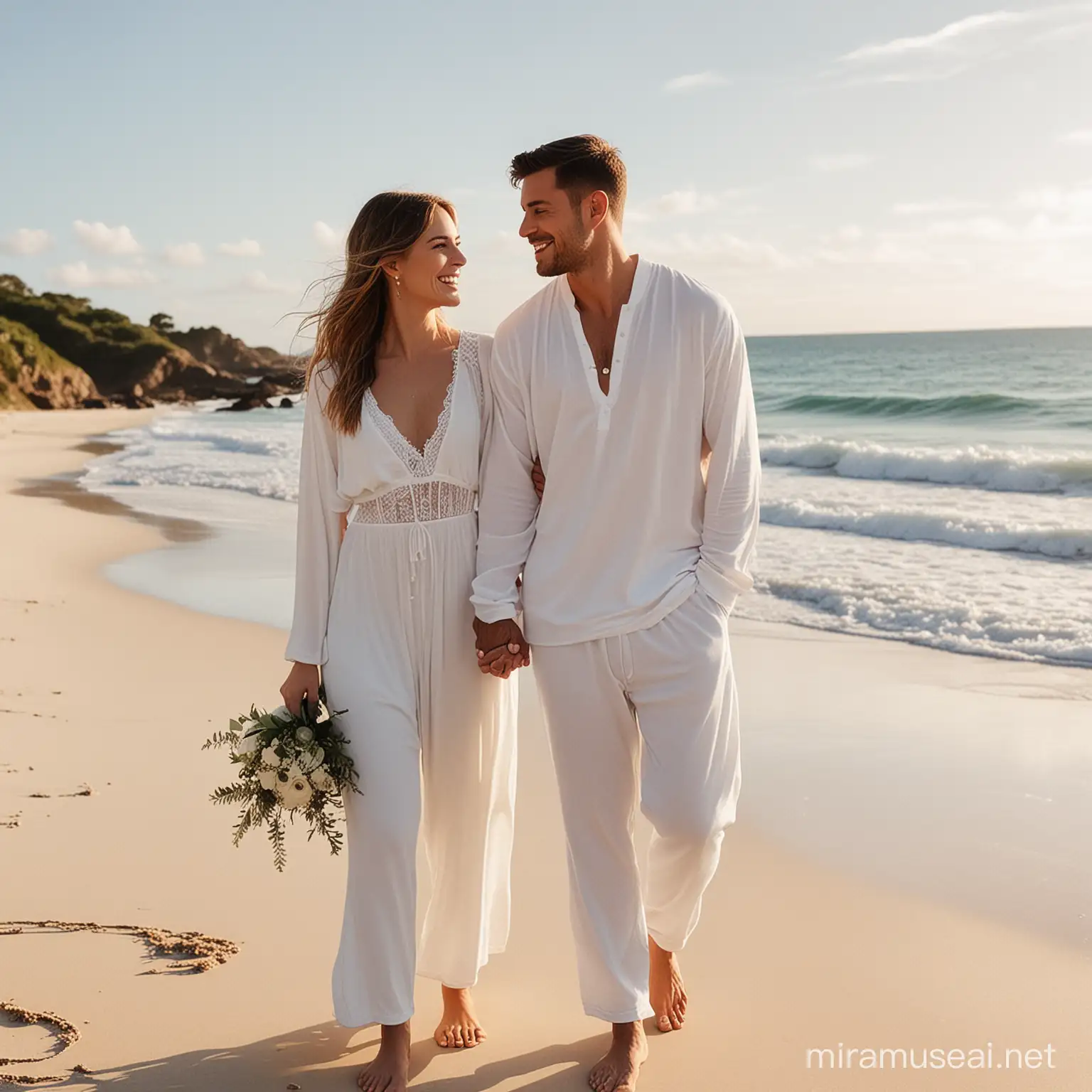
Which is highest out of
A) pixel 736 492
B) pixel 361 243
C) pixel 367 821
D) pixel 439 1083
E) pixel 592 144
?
pixel 592 144

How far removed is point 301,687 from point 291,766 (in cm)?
29

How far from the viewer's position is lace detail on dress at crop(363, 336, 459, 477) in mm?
3256

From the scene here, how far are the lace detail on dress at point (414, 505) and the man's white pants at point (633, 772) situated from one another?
483 millimetres

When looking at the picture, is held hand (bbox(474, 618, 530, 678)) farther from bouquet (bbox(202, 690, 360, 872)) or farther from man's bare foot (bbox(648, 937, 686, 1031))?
man's bare foot (bbox(648, 937, 686, 1031))

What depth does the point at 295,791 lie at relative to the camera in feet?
9.87

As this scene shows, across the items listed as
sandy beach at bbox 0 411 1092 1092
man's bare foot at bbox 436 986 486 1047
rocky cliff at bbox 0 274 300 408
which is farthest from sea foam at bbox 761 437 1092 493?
rocky cliff at bbox 0 274 300 408

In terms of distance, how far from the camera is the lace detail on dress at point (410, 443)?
326 cm

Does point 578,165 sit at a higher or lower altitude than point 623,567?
higher

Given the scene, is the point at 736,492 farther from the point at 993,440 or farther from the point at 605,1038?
the point at 993,440

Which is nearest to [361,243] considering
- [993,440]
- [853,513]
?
[853,513]

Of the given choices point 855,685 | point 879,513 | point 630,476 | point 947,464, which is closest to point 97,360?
point 947,464

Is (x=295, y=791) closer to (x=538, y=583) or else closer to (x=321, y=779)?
(x=321, y=779)

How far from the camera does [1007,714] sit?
19.6 feet

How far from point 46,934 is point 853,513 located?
10.8 metres
